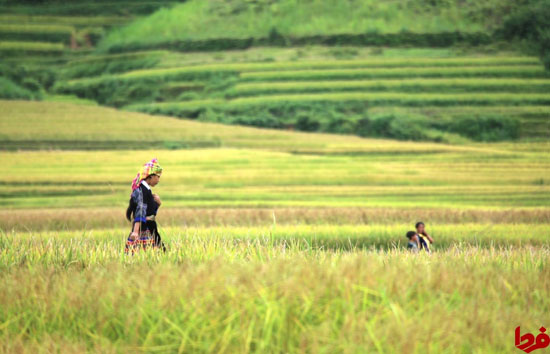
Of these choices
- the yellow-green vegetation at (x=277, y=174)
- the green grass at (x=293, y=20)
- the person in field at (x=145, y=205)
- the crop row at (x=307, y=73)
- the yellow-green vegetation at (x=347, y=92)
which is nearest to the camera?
the yellow-green vegetation at (x=277, y=174)

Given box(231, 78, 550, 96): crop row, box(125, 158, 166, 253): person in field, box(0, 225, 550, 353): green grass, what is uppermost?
box(231, 78, 550, 96): crop row

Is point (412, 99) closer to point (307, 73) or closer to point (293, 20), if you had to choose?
point (307, 73)

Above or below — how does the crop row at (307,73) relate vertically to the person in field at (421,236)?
above

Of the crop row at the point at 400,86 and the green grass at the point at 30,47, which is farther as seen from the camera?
the green grass at the point at 30,47

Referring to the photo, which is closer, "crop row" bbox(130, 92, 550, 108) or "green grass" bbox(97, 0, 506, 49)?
"crop row" bbox(130, 92, 550, 108)

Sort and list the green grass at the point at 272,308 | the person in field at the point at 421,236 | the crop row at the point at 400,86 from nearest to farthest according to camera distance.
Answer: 1. the green grass at the point at 272,308
2. the person in field at the point at 421,236
3. the crop row at the point at 400,86

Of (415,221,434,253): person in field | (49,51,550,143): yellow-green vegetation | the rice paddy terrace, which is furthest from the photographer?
the rice paddy terrace

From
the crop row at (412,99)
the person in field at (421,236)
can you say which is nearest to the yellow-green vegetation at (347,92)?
the crop row at (412,99)

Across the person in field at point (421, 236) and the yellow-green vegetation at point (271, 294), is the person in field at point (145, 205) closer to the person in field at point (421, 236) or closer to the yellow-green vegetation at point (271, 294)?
the yellow-green vegetation at point (271, 294)

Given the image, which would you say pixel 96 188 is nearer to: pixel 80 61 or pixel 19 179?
pixel 19 179

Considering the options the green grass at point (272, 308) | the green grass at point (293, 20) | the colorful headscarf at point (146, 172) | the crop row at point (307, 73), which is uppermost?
the green grass at point (293, 20)

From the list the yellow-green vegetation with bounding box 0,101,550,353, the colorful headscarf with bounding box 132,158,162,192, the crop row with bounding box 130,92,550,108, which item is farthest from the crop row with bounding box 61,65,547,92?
the colorful headscarf with bounding box 132,158,162,192

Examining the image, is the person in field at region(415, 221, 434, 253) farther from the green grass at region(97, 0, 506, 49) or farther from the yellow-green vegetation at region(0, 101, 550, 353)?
the green grass at region(97, 0, 506, 49)

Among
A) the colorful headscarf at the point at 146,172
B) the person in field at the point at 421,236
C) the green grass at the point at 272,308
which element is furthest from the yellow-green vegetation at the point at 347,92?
the green grass at the point at 272,308
